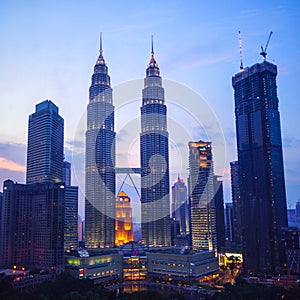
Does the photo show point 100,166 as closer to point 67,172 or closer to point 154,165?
point 154,165

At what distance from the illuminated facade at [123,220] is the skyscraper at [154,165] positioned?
9621mm

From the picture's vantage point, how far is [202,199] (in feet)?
209

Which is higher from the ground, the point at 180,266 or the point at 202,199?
the point at 202,199

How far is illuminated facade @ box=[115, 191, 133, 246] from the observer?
7212 centimetres

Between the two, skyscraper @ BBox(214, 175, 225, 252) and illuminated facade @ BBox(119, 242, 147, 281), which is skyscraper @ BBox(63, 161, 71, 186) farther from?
illuminated facade @ BBox(119, 242, 147, 281)

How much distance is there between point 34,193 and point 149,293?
28534mm

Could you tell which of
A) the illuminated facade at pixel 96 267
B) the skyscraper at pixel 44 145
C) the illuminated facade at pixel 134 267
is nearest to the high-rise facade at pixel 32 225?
the illuminated facade at pixel 96 267

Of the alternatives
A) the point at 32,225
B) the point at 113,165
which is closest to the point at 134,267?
the point at 32,225

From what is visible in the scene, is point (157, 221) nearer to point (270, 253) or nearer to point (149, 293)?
point (270, 253)

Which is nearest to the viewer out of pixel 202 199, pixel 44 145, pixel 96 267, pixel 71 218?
pixel 96 267

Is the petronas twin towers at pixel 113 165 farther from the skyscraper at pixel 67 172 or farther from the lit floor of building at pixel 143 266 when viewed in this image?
the skyscraper at pixel 67 172

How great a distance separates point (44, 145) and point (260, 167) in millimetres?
34930

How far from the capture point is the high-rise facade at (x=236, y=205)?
63.8 meters

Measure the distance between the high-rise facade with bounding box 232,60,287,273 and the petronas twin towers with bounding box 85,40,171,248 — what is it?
679 inches
